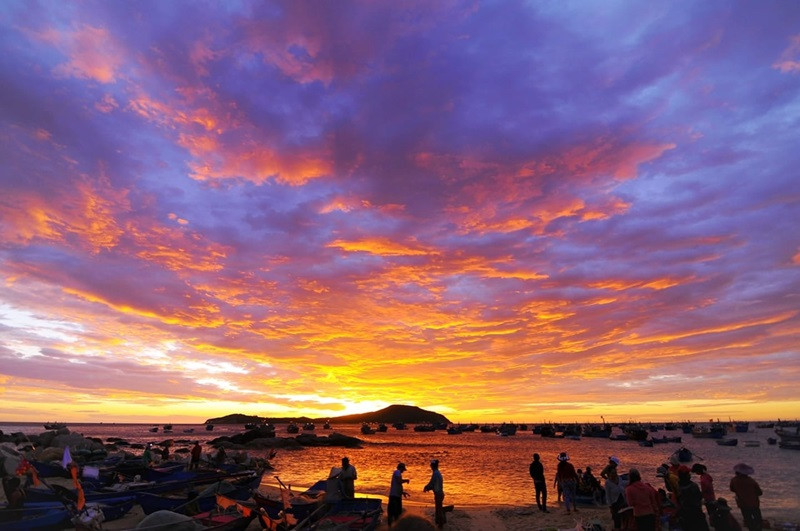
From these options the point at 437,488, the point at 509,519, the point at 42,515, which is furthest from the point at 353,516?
the point at 42,515

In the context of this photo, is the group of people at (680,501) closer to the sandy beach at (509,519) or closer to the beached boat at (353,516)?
the sandy beach at (509,519)

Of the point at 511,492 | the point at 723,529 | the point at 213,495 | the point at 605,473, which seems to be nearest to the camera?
the point at 723,529

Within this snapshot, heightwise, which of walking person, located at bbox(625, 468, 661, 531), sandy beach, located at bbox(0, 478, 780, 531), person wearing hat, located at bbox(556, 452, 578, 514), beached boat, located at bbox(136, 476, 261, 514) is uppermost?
walking person, located at bbox(625, 468, 661, 531)

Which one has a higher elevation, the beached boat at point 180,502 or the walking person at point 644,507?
the walking person at point 644,507

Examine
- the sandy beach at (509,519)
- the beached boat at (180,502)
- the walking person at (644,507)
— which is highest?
the walking person at (644,507)

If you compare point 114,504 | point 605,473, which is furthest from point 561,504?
point 114,504

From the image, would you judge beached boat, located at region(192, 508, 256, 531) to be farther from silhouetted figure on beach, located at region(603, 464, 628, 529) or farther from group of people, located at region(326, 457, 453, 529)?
silhouetted figure on beach, located at region(603, 464, 628, 529)

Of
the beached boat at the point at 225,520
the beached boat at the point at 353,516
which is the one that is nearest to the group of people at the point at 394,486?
the beached boat at the point at 353,516

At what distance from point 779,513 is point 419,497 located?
1928 centimetres

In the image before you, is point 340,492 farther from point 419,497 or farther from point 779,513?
point 779,513

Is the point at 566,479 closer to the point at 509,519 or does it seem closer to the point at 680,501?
the point at 509,519

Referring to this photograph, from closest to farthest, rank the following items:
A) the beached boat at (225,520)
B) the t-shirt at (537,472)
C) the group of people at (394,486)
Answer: the beached boat at (225,520), the group of people at (394,486), the t-shirt at (537,472)

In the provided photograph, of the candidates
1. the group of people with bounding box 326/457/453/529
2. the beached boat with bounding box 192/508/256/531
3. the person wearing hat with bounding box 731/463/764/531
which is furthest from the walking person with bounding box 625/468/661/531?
the beached boat with bounding box 192/508/256/531

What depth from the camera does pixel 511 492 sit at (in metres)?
32.9
